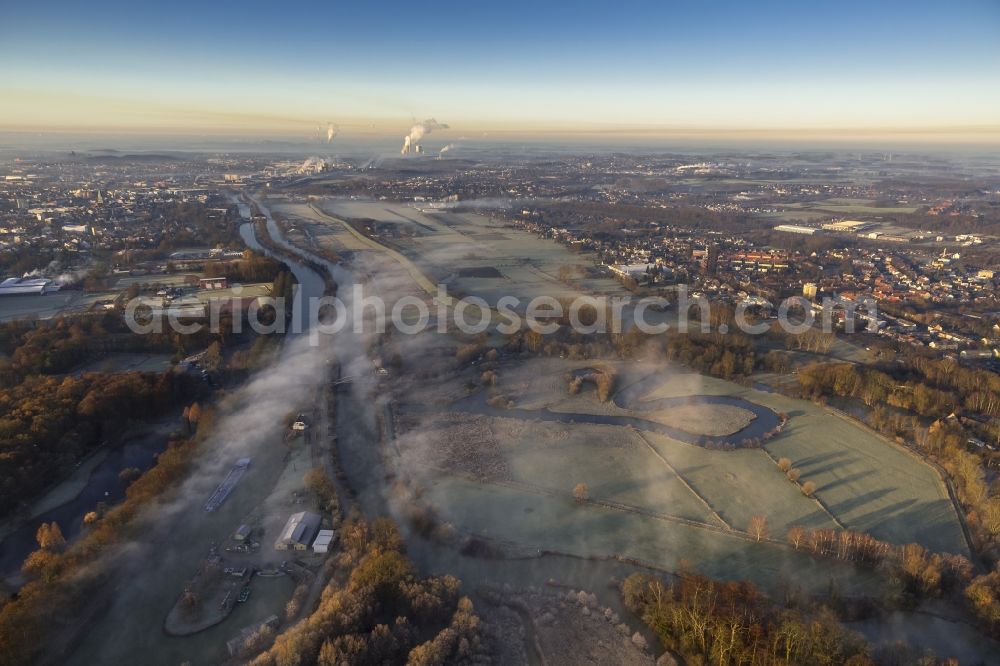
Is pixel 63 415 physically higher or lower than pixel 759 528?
higher

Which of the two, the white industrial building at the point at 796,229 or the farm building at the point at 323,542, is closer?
the farm building at the point at 323,542

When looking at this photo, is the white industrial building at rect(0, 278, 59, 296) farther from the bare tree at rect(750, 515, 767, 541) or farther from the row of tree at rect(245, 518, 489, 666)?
the bare tree at rect(750, 515, 767, 541)

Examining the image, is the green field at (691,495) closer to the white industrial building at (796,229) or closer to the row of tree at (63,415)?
the row of tree at (63,415)

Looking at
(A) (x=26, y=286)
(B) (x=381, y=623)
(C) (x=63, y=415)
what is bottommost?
(B) (x=381, y=623)

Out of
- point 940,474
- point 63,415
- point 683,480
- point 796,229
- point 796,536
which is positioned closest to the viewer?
point 796,536

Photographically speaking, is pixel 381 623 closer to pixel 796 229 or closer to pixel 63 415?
pixel 63 415

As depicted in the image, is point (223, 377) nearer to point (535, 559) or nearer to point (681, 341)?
point (535, 559)

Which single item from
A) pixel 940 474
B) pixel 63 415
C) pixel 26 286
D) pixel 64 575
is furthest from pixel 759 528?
pixel 26 286

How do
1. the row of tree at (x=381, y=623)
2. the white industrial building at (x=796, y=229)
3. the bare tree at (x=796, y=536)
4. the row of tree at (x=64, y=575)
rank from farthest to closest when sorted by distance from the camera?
the white industrial building at (x=796, y=229)
the bare tree at (x=796, y=536)
the row of tree at (x=64, y=575)
the row of tree at (x=381, y=623)

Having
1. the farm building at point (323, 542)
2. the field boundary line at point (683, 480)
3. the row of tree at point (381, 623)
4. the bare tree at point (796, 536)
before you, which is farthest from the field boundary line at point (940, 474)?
the farm building at point (323, 542)

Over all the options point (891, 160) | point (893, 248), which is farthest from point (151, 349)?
point (891, 160)
